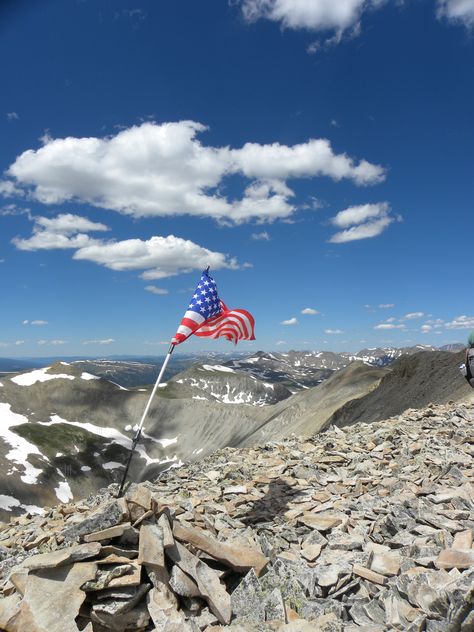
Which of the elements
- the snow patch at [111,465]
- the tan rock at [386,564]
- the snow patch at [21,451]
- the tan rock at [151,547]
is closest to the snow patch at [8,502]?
the snow patch at [21,451]

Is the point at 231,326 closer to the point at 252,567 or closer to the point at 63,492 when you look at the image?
the point at 252,567

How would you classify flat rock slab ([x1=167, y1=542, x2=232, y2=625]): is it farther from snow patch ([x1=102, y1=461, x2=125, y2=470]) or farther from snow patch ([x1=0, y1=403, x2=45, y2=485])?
snow patch ([x1=102, y1=461, x2=125, y2=470])

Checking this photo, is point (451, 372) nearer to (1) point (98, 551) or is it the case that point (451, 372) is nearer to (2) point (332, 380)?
(1) point (98, 551)

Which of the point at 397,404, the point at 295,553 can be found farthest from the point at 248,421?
the point at 295,553

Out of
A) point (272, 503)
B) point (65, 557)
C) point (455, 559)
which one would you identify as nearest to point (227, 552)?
point (65, 557)

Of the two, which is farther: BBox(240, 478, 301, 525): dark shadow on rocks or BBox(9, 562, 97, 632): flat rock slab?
BBox(240, 478, 301, 525): dark shadow on rocks

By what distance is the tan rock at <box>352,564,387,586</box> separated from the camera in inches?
337

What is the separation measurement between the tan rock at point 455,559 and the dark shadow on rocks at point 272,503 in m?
5.24

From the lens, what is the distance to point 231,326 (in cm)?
1775

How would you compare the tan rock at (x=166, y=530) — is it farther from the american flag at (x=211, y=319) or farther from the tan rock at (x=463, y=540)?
the american flag at (x=211, y=319)

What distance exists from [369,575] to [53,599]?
19.8 ft

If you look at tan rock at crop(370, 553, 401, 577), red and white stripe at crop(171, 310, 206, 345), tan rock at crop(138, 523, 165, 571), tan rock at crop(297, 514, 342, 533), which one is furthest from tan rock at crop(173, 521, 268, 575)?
red and white stripe at crop(171, 310, 206, 345)

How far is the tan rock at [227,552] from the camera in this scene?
8.85m

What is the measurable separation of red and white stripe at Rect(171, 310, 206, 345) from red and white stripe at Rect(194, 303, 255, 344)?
60cm
